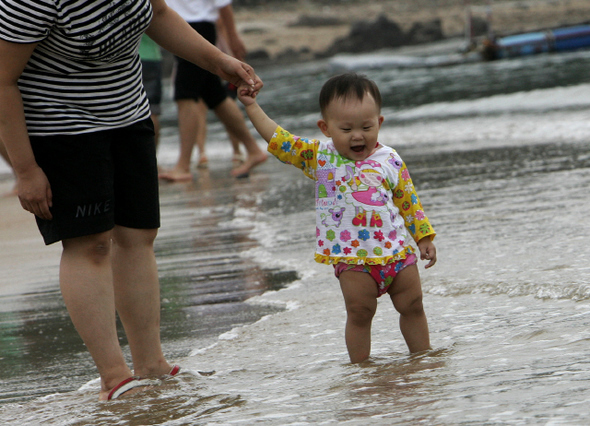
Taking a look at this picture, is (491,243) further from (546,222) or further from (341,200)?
(341,200)

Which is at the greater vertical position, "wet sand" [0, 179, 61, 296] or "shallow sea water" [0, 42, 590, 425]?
"wet sand" [0, 179, 61, 296]

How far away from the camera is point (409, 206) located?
271cm

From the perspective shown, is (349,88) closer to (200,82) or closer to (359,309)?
(359,309)

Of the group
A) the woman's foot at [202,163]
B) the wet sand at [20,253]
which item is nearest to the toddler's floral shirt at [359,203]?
the wet sand at [20,253]

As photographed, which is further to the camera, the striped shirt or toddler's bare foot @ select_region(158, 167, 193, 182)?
toddler's bare foot @ select_region(158, 167, 193, 182)

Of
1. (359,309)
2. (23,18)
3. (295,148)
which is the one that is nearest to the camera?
(23,18)

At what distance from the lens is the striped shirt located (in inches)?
88.0

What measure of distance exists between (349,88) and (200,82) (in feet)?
14.1

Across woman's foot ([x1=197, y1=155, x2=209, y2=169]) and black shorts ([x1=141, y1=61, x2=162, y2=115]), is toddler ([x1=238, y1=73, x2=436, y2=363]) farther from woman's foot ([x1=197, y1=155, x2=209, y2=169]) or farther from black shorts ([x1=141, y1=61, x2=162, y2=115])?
woman's foot ([x1=197, y1=155, x2=209, y2=169])

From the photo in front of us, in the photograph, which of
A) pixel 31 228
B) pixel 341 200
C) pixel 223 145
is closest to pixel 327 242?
pixel 341 200

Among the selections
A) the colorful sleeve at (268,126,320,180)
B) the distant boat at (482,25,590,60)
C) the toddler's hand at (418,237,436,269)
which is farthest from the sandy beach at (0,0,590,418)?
the distant boat at (482,25,590,60)

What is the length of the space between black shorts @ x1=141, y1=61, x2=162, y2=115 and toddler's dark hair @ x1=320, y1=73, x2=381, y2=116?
446 centimetres

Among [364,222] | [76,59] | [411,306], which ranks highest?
[76,59]

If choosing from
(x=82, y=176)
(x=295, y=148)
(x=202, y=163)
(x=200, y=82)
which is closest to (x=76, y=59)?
(x=82, y=176)
